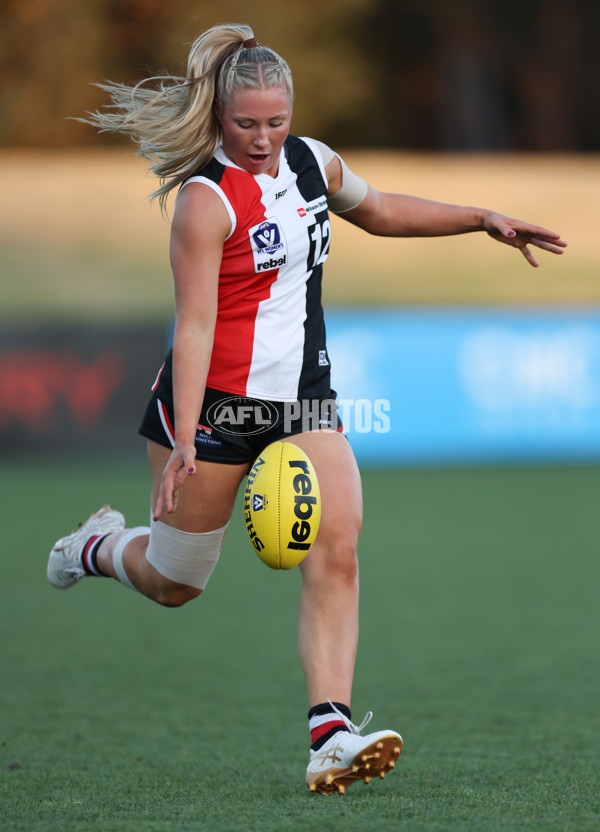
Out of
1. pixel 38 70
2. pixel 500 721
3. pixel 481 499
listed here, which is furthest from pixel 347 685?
pixel 38 70

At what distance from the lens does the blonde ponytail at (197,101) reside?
329 centimetres

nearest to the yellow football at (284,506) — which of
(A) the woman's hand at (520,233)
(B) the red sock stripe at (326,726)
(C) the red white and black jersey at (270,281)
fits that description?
(C) the red white and black jersey at (270,281)

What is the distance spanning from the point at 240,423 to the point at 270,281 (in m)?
0.41

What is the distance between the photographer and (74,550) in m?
4.16

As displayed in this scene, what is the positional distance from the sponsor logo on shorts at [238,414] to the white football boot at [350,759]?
0.83 metres

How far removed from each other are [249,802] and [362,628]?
8.81 ft

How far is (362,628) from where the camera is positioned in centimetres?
581

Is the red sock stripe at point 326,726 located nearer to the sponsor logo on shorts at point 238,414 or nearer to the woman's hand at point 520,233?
the sponsor logo on shorts at point 238,414

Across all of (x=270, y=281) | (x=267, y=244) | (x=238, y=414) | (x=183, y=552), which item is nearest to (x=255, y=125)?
(x=267, y=244)

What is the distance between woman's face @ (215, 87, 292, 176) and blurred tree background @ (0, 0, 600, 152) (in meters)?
21.5

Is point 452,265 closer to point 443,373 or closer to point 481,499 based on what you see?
point 443,373

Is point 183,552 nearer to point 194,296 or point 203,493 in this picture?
point 203,493

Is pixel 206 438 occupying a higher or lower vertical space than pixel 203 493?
higher

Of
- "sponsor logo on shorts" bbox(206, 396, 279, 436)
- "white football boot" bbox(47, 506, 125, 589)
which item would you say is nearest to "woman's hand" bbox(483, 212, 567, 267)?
"sponsor logo on shorts" bbox(206, 396, 279, 436)
